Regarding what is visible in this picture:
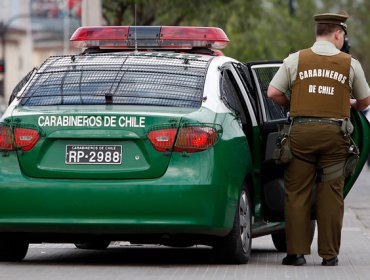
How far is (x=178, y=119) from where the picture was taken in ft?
31.7

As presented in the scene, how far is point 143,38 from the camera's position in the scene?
11477mm

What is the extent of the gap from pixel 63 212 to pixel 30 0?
13095cm

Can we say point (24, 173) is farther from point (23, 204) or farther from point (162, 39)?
point (162, 39)

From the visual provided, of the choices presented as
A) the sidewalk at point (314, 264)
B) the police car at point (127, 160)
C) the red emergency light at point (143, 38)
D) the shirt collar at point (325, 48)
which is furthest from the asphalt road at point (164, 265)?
the red emergency light at point (143, 38)

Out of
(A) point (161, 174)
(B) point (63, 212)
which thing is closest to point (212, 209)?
(A) point (161, 174)

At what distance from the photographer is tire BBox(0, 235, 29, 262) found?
10.3 meters

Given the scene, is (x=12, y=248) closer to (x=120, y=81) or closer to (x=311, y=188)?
(x=120, y=81)

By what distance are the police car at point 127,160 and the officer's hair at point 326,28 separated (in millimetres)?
795

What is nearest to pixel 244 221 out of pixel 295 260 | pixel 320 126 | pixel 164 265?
pixel 295 260

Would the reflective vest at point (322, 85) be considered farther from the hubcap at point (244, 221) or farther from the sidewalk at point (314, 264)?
the sidewalk at point (314, 264)

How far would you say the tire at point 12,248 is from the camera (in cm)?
1029

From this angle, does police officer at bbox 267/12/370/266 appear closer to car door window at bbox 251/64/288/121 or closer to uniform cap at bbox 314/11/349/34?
uniform cap at bbox 314/11/349/34

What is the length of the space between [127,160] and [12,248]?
1.29 metres

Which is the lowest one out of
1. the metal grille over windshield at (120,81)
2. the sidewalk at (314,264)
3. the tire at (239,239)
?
the sidewalk at (314,264)
